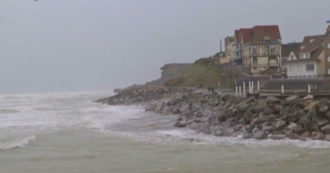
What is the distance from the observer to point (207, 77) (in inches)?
2149

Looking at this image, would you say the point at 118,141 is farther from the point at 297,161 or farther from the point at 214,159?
the point at 297,161

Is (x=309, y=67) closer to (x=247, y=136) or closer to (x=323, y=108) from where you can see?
(x=323, y=108)

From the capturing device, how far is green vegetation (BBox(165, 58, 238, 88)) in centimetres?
4992

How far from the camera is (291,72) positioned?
127ft

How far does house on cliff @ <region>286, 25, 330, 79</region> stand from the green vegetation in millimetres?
8037

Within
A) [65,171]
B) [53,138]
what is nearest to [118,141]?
[53,138]

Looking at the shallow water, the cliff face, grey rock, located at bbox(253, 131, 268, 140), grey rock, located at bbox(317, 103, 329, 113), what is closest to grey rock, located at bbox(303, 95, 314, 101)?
grey rock, located at bbox(317, 103, 329, 113)

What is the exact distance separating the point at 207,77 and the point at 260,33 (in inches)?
370

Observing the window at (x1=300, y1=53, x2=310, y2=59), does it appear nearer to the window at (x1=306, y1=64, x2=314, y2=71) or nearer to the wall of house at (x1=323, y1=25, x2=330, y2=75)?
the window at (x1=306, y1=64, x2=314, y2=71)

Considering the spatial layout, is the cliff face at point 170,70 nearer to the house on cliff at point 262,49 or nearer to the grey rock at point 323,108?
the house on cliff at point 262,49

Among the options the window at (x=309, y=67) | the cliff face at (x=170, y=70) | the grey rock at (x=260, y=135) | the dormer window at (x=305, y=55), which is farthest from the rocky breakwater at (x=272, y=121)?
the cliff face at (x=170, y=70)

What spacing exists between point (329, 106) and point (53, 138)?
11.8 metres

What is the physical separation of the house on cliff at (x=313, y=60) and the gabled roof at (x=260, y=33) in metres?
12.2

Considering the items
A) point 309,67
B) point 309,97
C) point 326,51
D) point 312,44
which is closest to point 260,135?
point 309,97
